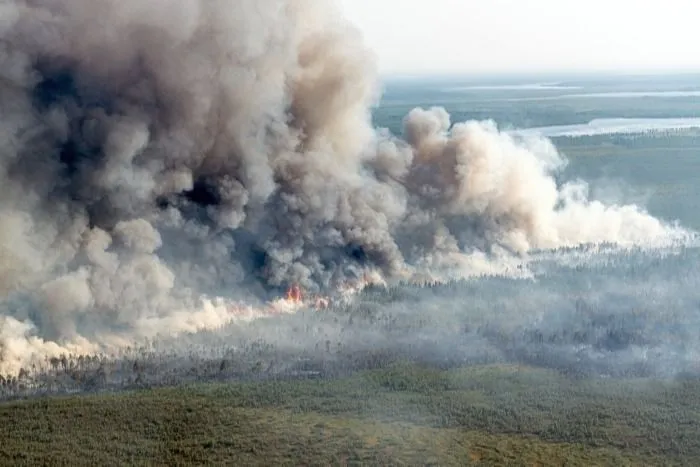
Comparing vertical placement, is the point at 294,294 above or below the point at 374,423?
above

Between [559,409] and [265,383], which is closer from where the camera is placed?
[559,409]

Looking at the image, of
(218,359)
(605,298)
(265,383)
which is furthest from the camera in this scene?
(605,298)

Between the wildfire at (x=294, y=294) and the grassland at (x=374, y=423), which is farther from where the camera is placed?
the wildfire at (x=294, y=294)

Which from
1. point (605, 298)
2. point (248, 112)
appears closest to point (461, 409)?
point (605, 298)

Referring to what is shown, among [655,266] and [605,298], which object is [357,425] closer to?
[605,298]

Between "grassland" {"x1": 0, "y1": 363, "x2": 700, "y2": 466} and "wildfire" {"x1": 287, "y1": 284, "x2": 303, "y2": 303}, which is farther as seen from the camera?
"wildfire" {"x1": 287, "y1": 284, "x2": 303, "y2": 303}

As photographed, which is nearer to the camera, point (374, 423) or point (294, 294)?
point (374, 423)

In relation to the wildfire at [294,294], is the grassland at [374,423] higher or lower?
lower

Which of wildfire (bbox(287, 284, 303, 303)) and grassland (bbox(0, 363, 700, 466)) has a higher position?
wildfire (bbox(287, 284, 303, 303))
